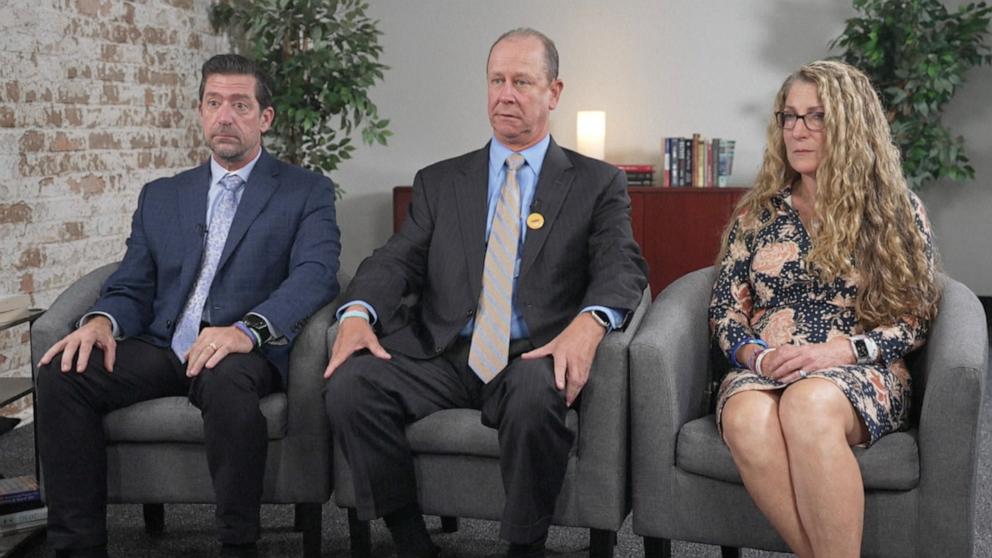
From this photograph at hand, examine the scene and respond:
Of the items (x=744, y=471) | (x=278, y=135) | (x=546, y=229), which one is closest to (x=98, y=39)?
(x=278, y=135)

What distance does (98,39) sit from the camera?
4.41 meters

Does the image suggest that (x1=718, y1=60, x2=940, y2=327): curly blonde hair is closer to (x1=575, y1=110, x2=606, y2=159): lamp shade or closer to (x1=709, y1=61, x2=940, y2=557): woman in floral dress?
(x1=709, y1=61, x2=940, y2=557): woman in floral dress

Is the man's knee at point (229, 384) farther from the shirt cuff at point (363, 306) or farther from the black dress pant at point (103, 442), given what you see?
the shirt cuff at point (363, 306)

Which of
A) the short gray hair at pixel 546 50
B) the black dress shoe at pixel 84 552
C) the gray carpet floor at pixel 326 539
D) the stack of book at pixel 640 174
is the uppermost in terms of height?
the short gray hair at pixel 546 50

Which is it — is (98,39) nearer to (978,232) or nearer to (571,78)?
(571,78)

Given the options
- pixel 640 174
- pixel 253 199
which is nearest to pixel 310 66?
pixel 640 174

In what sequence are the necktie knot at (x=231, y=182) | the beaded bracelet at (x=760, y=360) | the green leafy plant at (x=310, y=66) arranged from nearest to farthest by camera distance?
the beaded bracelet at (x=760, y=360) → the necktie knot at (x=231, y=182) → the green leafy plant at (x=310, y=66)

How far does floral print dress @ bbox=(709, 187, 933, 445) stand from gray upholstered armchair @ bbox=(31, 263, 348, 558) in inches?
37.2

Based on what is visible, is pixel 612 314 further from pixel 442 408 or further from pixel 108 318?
pixel 108 318

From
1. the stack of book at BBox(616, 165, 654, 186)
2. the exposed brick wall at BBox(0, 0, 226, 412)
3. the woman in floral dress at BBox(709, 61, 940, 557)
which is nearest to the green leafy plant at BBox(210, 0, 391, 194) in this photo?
the exposed brick wall at BBox(0, 0, 226, 412)

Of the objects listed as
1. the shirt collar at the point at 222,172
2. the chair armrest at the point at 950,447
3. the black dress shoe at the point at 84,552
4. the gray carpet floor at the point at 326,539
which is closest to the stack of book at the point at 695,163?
the gray carpet floor at the point at 326,539

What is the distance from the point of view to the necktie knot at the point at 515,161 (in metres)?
2.88

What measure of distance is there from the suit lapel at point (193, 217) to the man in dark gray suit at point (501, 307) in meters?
0.43

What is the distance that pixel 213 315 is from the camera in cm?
284
